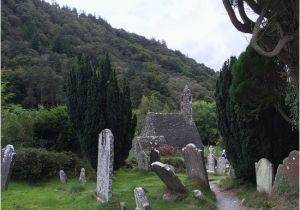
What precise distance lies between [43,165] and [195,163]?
21.3 feet

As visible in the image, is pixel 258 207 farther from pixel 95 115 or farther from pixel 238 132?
pixel 95 115

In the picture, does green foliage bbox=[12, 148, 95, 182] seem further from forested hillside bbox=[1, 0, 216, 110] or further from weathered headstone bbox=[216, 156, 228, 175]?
forested hillside bbox=[1, 0, 216, 110]

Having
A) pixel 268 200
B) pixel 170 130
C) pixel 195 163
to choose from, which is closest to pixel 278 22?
pixel 268 200

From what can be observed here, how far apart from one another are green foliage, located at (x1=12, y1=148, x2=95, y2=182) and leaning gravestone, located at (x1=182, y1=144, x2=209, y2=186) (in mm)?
3916

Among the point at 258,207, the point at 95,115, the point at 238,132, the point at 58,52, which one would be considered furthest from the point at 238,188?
the point at 58,52

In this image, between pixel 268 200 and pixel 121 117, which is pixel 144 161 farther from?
pixel 268 200

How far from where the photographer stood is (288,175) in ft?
Result: 40.4

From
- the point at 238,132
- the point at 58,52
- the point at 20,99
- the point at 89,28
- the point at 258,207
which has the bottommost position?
the point at 258,207

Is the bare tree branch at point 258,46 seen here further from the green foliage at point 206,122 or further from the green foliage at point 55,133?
Answer: the green foliage at point 206,122

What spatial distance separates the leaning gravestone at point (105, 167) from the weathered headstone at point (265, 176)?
4457 mm

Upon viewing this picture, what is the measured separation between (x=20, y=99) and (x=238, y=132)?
37.4 m

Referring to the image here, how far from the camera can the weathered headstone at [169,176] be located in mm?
12739

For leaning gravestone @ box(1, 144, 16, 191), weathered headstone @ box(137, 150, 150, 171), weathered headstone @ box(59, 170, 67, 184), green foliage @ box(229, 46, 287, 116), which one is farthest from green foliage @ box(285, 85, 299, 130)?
weathered headstone @ box(137, 150, 150, 171)

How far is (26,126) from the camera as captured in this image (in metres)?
23.0
